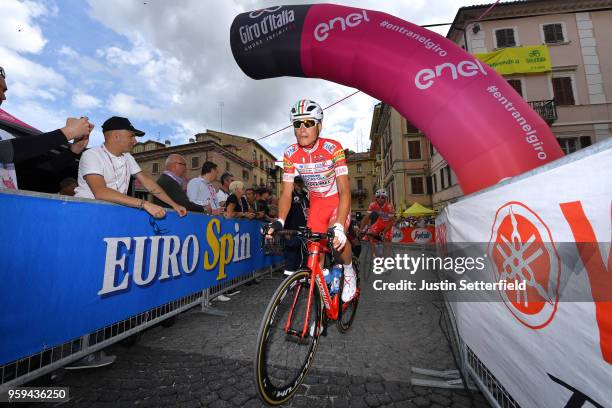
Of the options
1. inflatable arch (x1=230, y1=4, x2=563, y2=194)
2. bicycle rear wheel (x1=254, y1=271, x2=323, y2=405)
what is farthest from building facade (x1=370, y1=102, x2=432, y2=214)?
bicycle rear wheel (x1=254, y1=271, x2=323, y2=405)

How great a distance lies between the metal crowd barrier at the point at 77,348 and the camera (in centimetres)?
186

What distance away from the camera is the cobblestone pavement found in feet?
6.64

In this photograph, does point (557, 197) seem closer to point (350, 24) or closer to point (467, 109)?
point (467, 109)

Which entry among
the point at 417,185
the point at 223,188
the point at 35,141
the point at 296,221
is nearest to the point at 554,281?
the point at 35,141

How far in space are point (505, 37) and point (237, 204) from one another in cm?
2419

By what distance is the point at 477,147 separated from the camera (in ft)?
12.4

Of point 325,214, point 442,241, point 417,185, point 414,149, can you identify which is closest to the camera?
point 325,214

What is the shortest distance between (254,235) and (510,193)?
496 centimetres

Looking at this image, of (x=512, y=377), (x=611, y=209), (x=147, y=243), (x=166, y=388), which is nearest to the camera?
(x=611, y=209)

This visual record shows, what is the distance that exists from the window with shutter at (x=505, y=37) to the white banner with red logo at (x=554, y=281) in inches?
978

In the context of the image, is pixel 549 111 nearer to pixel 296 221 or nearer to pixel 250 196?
pixel 250 196

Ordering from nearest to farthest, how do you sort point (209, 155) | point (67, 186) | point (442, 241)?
point (442, 241)
point (67, 186)
point (209, 155)

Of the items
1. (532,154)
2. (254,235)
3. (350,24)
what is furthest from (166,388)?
(350,24)

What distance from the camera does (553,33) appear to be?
770 inches
